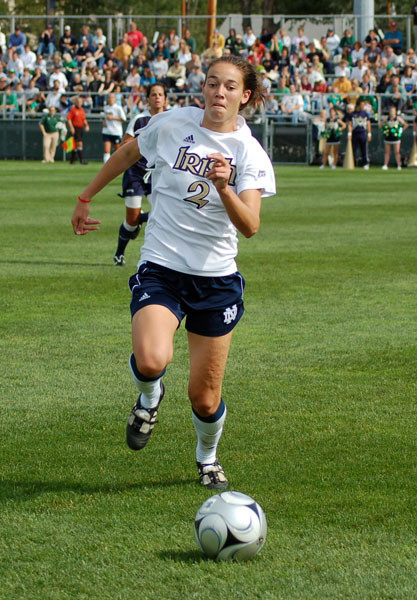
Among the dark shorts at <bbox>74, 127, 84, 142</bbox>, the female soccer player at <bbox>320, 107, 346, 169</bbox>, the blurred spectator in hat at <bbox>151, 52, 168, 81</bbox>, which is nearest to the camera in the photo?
the female soccer player at <bbox>320, 107, 346, 169</bbox>

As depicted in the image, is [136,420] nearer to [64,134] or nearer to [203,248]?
[203,248]

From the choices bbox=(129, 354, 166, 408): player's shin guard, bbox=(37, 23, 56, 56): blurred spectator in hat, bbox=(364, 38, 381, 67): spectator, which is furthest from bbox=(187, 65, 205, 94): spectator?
bbox=(129, 354, 166, 408): player's shin guard

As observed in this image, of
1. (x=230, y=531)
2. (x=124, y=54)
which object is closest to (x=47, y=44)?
(x=124, y=54)

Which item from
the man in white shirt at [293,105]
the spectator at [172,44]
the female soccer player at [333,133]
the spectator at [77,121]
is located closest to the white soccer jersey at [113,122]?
the spectator at [77,121]

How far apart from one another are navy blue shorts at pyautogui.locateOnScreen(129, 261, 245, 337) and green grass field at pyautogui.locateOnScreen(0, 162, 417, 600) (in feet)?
2.75

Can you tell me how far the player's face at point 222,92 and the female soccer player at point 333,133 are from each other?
3025 cm

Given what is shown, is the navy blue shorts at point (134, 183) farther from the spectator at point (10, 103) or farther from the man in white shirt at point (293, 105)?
the spectator at point (10, 103)

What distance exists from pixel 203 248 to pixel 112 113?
97.2ft

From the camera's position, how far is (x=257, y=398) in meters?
6.95

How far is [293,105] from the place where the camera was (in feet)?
121

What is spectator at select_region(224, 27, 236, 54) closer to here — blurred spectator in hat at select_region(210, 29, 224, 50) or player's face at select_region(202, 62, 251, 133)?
blurred spectator in hat at select_region(210, 29, 224, 50)

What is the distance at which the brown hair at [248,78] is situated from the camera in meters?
5.18

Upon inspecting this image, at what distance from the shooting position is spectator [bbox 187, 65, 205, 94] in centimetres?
3859

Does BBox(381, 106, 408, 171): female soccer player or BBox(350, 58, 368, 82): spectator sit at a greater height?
BBox(350, 58, 368, 82): spectator
